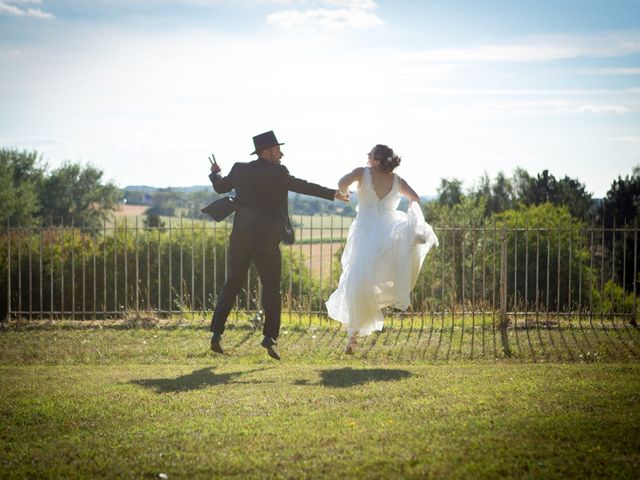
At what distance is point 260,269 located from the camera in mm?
8883

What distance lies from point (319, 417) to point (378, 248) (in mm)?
3263

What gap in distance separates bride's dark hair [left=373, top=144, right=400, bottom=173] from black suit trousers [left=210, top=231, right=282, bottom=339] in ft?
5.01

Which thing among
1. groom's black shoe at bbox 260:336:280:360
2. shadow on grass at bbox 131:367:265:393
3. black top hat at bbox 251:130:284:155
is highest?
black top hat at bbox 251:130:284:155

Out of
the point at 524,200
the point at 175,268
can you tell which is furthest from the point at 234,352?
the point at 524,200

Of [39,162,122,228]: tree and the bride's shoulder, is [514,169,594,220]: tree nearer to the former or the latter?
[39,162,122,228]: tree

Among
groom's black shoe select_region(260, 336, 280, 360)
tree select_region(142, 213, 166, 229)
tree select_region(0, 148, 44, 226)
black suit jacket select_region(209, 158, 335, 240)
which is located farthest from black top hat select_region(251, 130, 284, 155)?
tree select_region(0, 148, 44, 226)

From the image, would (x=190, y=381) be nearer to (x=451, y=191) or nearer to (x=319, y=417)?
(x=319, y=417)

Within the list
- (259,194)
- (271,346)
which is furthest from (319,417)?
(259,194)

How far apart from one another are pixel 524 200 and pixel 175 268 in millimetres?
43898

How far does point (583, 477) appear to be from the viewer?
14.6 ft

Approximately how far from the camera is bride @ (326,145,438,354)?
882 centimetres

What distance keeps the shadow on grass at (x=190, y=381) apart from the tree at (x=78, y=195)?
59.5 metres

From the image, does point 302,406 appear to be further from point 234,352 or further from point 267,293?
point 234,352

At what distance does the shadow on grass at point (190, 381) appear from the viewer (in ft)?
23.7
